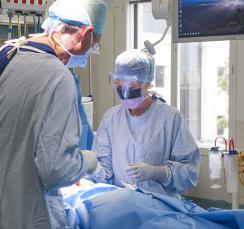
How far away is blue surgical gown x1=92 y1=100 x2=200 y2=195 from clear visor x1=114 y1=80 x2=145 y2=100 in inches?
4.3

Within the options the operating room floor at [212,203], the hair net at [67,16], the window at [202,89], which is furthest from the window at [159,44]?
Answer: the hair net at [67,16]

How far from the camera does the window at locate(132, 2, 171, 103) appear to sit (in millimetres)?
4582

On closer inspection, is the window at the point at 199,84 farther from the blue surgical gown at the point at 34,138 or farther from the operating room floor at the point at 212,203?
the blue surgical gown at the point at 34,138

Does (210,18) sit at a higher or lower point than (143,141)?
higher

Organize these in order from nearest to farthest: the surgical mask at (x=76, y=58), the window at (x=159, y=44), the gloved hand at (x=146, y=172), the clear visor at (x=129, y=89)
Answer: the surgical mask at (x=76, y=58) → the gloved hand at (x=146, y=172) → the clear visor at (x=129, y=89) → the window at (x=159, y=44)

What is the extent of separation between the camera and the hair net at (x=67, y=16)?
1.56 meters

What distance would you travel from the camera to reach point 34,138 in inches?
53.4

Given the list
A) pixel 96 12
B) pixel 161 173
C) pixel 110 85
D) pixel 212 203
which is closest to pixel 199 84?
pixel 110 85

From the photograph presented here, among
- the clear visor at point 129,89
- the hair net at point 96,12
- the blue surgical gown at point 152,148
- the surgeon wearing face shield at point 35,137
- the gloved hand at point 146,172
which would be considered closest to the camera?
the surgeon wearing face shield at point 35,137

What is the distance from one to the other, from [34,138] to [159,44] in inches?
135

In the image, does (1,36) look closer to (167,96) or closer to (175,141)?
(167,96)

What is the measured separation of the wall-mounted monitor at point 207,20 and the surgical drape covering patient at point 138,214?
0.82 metres

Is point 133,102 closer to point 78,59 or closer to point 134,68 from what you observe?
point 134,68

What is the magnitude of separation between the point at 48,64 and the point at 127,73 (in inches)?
37.4
